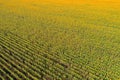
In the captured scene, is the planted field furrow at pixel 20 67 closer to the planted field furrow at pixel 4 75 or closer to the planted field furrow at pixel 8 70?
the planted field furrow at pixel 8 70

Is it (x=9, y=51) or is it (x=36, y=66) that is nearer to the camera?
(x=36, y=66)

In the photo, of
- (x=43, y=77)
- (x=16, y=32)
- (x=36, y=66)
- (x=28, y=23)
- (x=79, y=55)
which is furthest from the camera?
(x=28, y=23)

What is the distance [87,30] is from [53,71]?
9.77 meters

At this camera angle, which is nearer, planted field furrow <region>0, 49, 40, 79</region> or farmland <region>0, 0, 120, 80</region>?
planted field furrow <region>0, 49, 40, 79</region>

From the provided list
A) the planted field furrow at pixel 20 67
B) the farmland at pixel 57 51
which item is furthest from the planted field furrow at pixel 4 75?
the planted field furrow at pixel 20 67

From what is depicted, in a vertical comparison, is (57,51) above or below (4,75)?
below

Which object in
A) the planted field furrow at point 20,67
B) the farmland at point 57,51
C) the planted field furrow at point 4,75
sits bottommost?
the farmland at point 57,51

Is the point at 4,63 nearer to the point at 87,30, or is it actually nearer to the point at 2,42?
the point at 2,42

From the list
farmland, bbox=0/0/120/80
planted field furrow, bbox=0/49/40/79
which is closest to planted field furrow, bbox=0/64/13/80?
farmland, bbox=0/0/120/80

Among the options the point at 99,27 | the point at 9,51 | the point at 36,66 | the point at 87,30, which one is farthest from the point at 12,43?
the point at 99,27

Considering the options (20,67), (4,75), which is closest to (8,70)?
(4,75)

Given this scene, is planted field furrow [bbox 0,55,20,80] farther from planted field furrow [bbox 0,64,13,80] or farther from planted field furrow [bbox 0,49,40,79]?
planted field furrow [bbox 0,49,40,79]

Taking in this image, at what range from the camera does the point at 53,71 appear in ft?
36.2

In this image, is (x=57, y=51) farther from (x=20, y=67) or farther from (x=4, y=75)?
(x=4, y=75)
